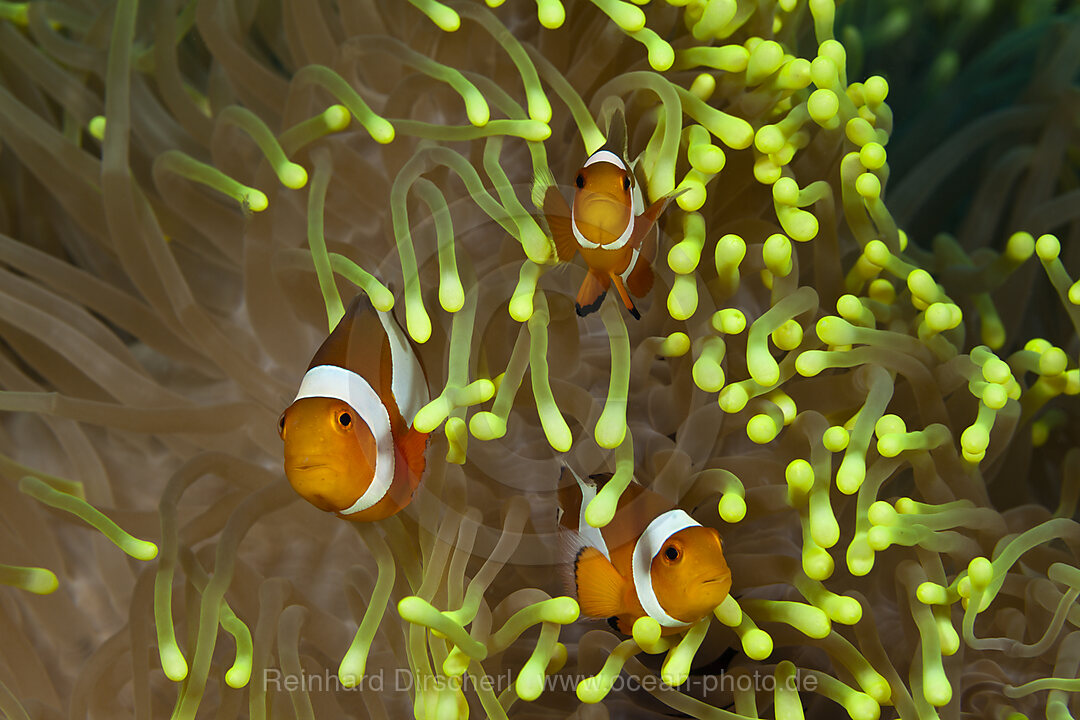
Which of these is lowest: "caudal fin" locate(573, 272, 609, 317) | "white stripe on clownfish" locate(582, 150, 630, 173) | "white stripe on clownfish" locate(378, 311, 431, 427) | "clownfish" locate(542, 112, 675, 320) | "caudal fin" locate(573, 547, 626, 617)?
"caudal fin" locate(573, 547, 626, 617)

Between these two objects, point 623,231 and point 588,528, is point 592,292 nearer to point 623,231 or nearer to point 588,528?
point 623,231

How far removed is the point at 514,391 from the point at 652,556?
0.16 metres

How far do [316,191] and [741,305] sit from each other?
39 cm

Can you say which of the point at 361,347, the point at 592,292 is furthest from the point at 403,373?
the point at 592,292

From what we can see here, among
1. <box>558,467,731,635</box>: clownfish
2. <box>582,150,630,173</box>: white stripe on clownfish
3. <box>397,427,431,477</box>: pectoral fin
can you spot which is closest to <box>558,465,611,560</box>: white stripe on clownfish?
<box>558,467,731,635</box>: clownfish

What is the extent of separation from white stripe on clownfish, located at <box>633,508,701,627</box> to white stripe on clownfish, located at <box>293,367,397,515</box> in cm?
19

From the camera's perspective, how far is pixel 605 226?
Answer: 0.63 m

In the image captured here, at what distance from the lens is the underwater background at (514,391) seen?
652 millimetres

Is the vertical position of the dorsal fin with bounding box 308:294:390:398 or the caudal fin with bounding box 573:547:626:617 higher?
the dorsal fin with bounding box 308:294:390:398

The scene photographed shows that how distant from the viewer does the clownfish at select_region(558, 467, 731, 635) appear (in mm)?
604

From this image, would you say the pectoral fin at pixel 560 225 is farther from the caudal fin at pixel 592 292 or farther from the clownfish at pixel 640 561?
the clownfish at pixel 640 561

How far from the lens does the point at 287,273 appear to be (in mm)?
773

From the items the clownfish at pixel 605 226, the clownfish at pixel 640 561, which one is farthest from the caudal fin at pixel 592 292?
the clownfish at pixel 640 561

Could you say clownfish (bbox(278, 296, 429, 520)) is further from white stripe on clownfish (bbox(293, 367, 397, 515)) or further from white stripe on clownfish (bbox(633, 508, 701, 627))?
white stripe on clownfish (bbox(633, 508, 701, 627))
